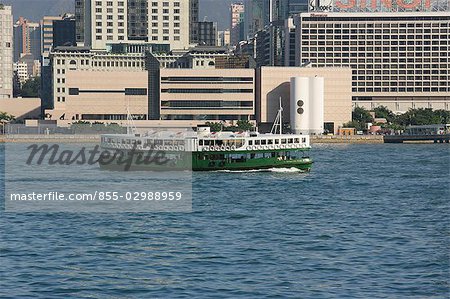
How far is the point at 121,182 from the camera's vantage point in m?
80.2

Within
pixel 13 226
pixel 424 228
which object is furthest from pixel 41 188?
pixel 424 228

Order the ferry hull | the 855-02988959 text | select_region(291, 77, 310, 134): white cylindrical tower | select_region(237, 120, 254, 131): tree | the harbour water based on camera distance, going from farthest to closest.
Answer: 1. select_region(291, 77, 310, 134): white cylindrical tower
2. select_region(237, 120, 254, 131): tree
3. the ferry hull
4. the 855-02988959 text
5. the harbour water

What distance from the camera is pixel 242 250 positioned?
45312 mm

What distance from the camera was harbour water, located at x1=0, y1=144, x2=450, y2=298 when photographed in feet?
124

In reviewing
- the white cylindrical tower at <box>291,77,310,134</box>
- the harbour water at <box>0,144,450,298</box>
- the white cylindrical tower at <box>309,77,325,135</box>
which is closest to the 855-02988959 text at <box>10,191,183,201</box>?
the harbour water at <box>0,144,450,298</box>

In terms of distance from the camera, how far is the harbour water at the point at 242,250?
124ft

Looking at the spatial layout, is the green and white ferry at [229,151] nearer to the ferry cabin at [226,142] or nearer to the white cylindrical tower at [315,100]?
the ferry cabin at [226,142]

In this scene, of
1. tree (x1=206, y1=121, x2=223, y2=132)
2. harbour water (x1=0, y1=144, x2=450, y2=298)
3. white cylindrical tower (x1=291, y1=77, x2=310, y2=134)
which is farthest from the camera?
white cylindrical tower (x1=291, y1=77, x2=310, y2=134)

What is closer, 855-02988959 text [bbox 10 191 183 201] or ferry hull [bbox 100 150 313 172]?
855-02988959 text [bbox 10 191 183 201]

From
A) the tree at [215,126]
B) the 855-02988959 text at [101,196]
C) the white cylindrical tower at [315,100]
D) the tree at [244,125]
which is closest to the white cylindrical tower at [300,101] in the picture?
the white cylindrical tower at [315,100]

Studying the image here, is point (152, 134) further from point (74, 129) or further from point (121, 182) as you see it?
point (74, 129)

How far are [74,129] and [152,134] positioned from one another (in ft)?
302

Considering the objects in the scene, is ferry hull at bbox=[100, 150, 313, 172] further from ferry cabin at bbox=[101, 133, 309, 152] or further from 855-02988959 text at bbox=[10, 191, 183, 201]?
855-02988959 text at bbox=[10, 191, 183, 201]

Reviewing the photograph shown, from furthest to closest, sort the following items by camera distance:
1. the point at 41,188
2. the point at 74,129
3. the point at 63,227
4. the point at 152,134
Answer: the point at 74,129 → the point at 152,134 → the point at 41,188 → the point at 63,227
